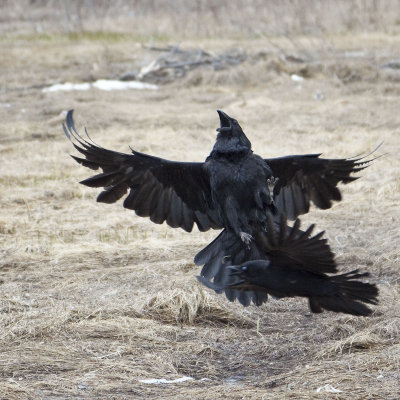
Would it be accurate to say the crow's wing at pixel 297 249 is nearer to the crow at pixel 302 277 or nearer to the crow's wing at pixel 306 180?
the crow at pixel 302 277

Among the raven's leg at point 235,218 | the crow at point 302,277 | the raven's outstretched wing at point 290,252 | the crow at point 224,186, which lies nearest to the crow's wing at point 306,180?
the crow at point 224,186

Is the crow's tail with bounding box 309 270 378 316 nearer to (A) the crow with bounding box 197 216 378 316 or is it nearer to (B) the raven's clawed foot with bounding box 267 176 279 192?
(A) the crow with bounding box 197 216 378 316

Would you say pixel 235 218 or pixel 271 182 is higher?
pixel 271 182

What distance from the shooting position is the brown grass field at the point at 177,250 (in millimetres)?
4496

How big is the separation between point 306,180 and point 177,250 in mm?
1790

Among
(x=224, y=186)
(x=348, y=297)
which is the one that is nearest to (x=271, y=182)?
(x=224, y=186)

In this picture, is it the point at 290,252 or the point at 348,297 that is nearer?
the point at 290,252

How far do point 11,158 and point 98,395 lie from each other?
289 inches

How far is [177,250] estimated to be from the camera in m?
7.20

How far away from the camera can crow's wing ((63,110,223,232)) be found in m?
5.64

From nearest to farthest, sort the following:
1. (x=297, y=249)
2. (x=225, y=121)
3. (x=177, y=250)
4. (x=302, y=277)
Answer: (x=297, y=249) < (x=302, y=277) < (x=225, y=121) < (x=177, y=250)

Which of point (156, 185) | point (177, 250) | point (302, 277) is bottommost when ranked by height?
point (177, 250)

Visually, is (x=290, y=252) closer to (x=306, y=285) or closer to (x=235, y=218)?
(x=306, y=285)

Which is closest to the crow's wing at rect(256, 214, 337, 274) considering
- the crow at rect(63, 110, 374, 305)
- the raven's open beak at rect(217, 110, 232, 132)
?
the crow at rect(63, 110, 374, 305)
